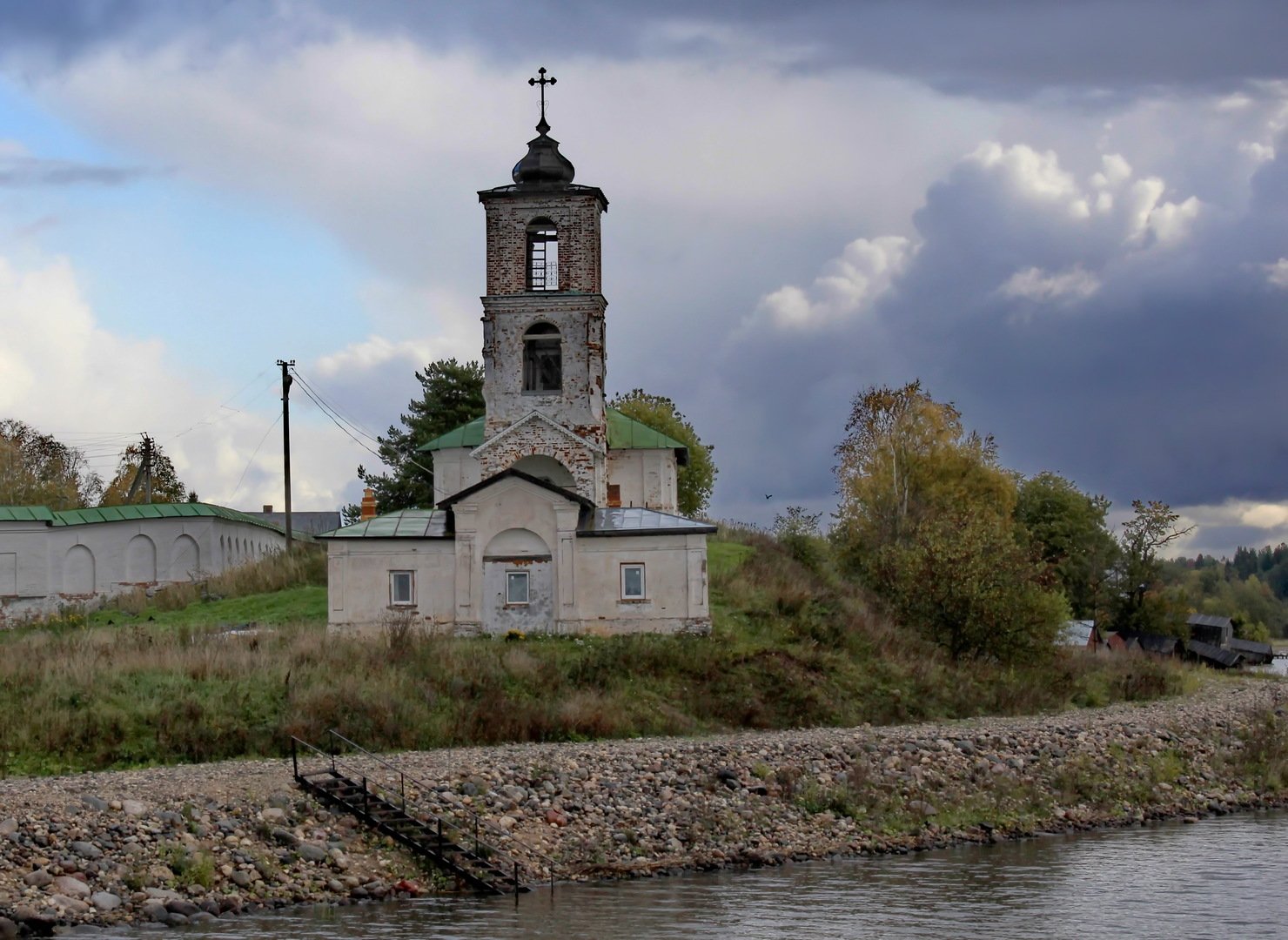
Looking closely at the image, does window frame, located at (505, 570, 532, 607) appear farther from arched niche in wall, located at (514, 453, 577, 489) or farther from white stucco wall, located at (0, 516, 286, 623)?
white stucco wall, located at (0, 516, 286, 623)

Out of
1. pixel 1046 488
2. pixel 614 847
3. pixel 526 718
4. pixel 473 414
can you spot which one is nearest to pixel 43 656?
pixel 526 718

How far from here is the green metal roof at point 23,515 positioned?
46219mm

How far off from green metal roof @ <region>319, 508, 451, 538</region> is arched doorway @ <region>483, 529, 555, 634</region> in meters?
1.31

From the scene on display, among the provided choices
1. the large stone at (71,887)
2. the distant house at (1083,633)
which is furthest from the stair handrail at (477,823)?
the distant house at (1083,633)

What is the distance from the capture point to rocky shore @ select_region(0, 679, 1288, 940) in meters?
19.8

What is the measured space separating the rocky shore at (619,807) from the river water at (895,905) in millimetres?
827

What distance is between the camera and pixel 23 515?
46344mm

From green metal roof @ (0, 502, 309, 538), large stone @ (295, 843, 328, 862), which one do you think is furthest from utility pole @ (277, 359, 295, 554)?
large stone @ (295, 843, 328, 862)

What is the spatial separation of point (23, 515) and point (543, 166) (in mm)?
17654

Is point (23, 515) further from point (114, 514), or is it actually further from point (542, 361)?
point (542, 361)

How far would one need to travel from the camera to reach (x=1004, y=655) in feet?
136

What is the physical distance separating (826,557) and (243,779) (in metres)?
36.0

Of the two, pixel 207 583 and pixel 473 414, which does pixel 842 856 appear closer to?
pixel 207 583

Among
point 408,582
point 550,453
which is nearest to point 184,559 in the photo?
point 550,453
